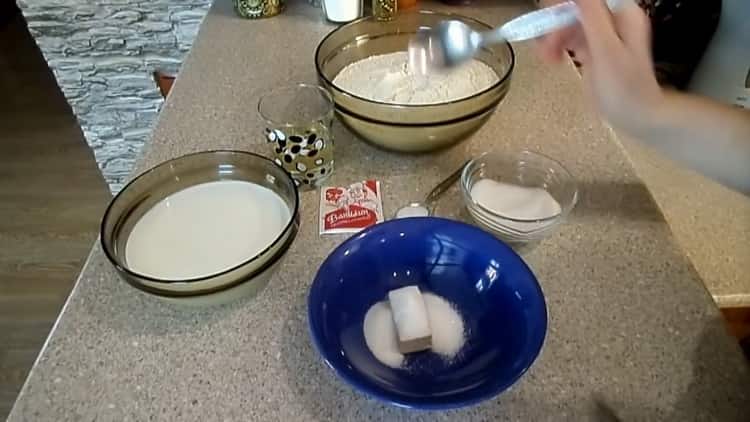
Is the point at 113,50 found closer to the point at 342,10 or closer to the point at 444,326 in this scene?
the point at 342,10

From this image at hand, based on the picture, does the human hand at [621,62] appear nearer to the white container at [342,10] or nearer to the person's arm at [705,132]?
the person's arm at [705,132]

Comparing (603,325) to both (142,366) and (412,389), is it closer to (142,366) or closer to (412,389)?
(412,389)

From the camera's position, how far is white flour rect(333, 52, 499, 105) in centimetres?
84

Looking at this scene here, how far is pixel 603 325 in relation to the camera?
25.2 inches

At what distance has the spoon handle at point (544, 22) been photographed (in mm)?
622

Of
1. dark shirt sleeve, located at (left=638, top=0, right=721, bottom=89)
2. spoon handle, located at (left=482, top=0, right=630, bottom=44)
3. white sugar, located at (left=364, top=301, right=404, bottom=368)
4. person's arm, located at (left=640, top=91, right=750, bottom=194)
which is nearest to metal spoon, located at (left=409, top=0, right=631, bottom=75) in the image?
spoon handle, located at (left=482, top=0, right=630, bottom=44)

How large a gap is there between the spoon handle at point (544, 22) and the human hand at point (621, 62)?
0.02 metres

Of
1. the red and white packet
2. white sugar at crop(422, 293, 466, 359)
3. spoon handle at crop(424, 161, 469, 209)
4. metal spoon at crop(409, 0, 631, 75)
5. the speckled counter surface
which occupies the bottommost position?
the speckled counter surface

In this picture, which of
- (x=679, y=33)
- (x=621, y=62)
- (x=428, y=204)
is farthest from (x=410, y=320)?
(x=679, y=33)

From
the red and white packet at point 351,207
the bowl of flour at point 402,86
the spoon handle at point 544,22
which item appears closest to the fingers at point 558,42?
the spoon handle at point 544,22

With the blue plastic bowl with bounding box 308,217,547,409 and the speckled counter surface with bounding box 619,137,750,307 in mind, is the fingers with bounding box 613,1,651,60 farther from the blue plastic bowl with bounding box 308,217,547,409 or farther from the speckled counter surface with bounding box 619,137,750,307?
the speckled counter surface with bounding box 619,137,750,307

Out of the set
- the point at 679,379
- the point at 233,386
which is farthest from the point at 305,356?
the point at 679,379

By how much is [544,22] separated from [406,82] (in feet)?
0.82

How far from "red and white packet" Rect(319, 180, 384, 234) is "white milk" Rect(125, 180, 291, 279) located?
0.06 meters
